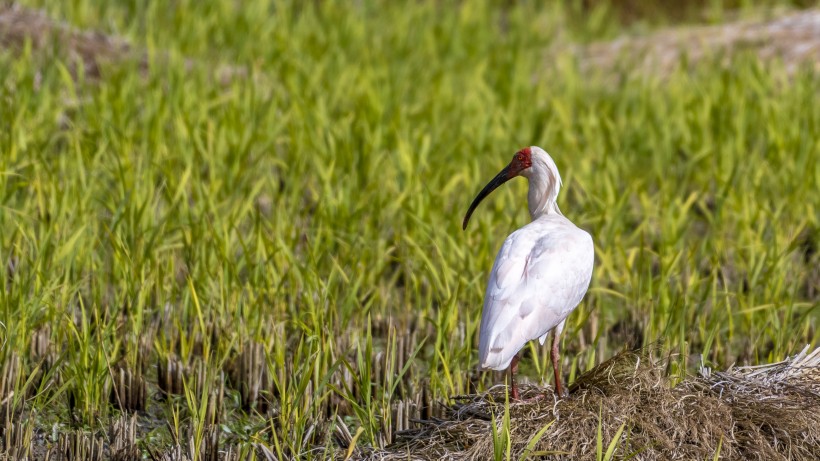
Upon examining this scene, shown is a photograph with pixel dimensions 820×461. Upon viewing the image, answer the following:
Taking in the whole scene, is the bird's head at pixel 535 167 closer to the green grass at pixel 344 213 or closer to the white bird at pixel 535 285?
the white bird at pixel 535 285

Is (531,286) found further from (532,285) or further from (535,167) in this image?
(535,167)

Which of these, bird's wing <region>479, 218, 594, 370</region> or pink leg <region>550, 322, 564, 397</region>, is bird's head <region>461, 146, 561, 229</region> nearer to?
bird's wing <region>479, 218, 594, 370</region>

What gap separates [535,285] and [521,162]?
1.59 ft

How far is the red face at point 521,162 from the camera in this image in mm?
3416

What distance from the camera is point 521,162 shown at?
3.43 metres

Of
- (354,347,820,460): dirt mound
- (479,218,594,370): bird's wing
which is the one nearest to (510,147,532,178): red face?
(479,218,594,370): bird's wing

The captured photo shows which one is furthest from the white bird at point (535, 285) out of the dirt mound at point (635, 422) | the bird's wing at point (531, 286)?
the dirt mound at point (635, 422)

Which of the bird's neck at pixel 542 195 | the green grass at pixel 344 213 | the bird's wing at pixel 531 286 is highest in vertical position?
the bird's neck at pixel 542 195

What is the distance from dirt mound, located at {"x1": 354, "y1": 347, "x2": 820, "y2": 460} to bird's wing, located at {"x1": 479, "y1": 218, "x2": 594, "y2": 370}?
176mm

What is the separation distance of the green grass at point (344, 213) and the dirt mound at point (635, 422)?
0.27 meters

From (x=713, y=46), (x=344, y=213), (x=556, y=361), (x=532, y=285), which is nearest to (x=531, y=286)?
(x=532, y=285)

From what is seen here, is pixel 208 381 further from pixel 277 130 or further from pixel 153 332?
pixel 277 130

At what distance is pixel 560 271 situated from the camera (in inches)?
123

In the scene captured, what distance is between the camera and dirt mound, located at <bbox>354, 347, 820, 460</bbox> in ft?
9.62
